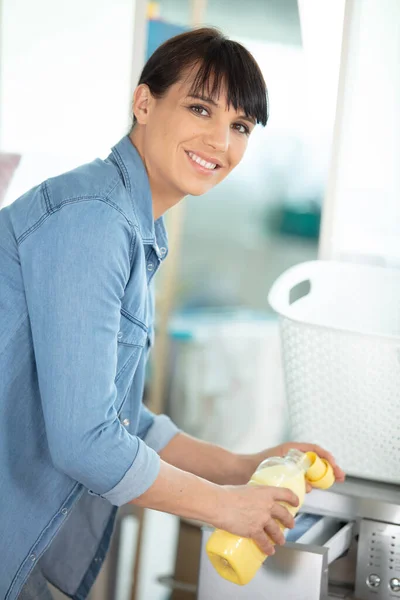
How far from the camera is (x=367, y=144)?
1.58m

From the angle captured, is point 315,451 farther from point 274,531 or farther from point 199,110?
point 199,110

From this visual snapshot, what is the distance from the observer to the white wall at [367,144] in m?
1.55

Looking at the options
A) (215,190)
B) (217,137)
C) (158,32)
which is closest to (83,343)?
(217,137)

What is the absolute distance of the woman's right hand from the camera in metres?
1.05

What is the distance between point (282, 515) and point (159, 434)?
0.39m

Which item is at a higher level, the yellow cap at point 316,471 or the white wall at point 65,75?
the white wall at point 65,75

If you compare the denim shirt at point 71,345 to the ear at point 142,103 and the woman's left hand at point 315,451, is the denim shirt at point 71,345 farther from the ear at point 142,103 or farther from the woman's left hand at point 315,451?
the woman's left hand at point 315,451

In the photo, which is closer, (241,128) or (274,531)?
(274,531)

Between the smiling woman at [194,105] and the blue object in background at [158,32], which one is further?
the blue object in background at [158,32]

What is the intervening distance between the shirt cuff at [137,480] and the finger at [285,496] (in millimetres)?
170

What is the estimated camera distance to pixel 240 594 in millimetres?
1175

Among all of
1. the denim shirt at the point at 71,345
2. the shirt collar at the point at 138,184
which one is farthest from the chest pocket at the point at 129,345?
the shirt collar at the point at 138,184

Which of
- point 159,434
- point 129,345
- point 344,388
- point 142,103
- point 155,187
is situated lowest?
point 159,434

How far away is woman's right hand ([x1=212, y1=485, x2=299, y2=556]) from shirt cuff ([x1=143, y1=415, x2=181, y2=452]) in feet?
1.13
